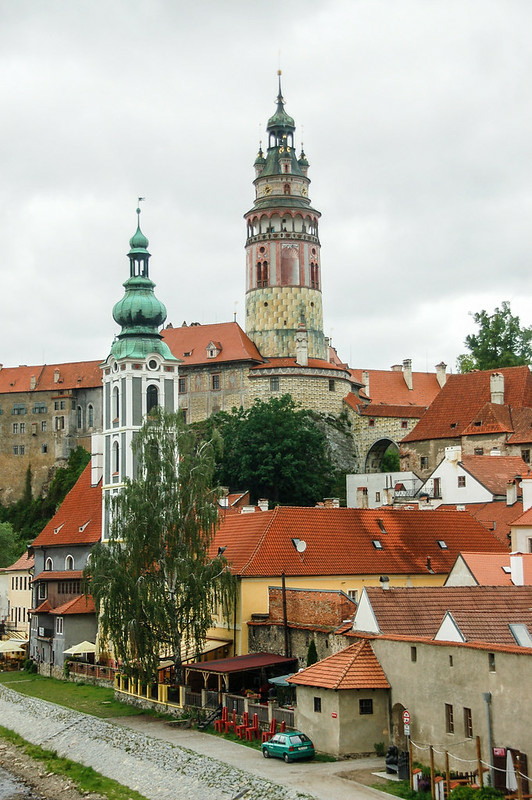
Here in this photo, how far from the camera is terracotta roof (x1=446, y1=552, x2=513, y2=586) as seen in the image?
34719 mm

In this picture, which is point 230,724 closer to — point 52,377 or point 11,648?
point 11,648

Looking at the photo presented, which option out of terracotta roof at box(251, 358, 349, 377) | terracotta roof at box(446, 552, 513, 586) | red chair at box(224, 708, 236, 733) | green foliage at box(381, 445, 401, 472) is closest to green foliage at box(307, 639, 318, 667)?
red chair at box(224, 708, 236, 733)

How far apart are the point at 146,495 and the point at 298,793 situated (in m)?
13.7

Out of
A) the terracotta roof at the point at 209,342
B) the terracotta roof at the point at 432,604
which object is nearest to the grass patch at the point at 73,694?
the terracotta roof at the point at 432,604

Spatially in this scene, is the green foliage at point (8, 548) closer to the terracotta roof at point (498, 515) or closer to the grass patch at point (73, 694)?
the grass patch at point (73, 694)

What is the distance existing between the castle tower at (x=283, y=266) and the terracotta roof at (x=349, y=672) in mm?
53886

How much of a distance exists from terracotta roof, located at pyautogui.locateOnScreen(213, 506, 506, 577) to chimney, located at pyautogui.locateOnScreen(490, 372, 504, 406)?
21987 mm

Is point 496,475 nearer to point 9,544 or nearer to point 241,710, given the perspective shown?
point 241,710

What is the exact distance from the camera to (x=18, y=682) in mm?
46031

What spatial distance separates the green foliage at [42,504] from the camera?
284ft

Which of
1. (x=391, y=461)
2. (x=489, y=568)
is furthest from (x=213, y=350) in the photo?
(x=489, y=568)

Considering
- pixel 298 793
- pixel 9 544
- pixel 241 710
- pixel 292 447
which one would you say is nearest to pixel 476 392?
pixel 292 447

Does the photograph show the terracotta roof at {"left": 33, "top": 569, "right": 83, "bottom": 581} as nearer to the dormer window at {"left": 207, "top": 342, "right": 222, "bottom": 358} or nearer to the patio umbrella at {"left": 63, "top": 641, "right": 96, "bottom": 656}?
the patio umbrella at {"left": 63, "top": 641, "right": 96, "bottom": 656}

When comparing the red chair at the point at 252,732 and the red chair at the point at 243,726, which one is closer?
the red chair at the point at 252,732
